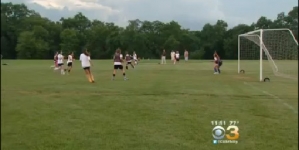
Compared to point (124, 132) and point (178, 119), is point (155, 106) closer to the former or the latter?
point (178, 119)

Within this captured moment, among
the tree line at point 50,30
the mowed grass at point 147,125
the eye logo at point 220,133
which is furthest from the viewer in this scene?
the mowed grass at point 147,125

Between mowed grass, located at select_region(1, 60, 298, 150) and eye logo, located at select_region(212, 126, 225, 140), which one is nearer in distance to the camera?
eye logo, located at select_region(212, 126, 225, 140)

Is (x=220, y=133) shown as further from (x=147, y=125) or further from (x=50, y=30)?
(x=147, y=125)

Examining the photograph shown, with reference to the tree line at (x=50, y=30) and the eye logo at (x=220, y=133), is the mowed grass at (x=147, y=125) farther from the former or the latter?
the eye logo at (x=220, y=133)

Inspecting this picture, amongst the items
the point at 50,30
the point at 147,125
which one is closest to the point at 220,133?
the point at 50,30

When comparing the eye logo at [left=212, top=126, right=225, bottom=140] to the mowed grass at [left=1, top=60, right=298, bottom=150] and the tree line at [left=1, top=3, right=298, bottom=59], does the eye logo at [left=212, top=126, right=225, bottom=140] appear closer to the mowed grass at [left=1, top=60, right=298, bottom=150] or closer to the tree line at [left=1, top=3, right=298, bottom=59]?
the tree line at [left=1, top=3, right=298, bottom=59]

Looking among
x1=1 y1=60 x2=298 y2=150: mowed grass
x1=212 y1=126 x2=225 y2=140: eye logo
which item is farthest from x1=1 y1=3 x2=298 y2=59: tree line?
x1=212 y1=126 x2=225 y2=140: eye logo

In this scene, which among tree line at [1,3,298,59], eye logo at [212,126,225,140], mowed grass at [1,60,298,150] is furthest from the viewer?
mowed grass at [1,60,298,150]

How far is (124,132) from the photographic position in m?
7.79

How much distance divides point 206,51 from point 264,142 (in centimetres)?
4681

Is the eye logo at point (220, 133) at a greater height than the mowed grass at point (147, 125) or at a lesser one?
greater

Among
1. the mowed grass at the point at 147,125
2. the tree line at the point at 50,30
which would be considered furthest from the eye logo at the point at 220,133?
the mowed grass at the point at 147,125

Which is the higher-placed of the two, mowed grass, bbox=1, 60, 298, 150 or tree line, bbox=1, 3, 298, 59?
tree line, bbox=1, 3, 298, 59

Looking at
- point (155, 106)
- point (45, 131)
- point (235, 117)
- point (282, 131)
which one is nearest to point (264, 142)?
point (282, 131)
